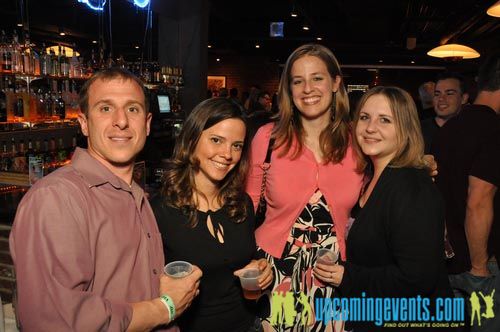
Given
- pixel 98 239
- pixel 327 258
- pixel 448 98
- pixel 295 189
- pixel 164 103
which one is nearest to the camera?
pixel 98 239

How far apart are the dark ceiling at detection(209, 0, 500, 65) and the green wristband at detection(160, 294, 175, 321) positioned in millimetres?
7768

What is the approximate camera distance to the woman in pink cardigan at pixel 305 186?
79.4 inches

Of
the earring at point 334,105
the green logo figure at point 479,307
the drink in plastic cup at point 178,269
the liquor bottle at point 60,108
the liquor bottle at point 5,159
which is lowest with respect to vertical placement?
the green logo figure at point 479,307

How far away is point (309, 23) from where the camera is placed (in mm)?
10898

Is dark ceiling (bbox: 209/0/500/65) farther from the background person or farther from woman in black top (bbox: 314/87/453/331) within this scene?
woman in black top (bbox: 314/87/453/331)

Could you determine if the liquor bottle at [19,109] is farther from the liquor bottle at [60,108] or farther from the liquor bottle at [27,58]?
the liquor bottle at [60,108]

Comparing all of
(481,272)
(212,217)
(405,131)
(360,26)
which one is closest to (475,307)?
(481,272)

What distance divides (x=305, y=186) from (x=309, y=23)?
31.9 feet

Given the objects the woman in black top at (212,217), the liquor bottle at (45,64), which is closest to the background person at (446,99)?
the woman in black top at (212,217)

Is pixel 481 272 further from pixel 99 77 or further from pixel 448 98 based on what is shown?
pixel 99 77

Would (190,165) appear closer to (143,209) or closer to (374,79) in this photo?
(143,209)

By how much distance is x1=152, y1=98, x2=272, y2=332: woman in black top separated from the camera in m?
1.70

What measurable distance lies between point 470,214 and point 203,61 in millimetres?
5716

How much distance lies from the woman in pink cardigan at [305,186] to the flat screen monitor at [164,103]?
4.09 m
